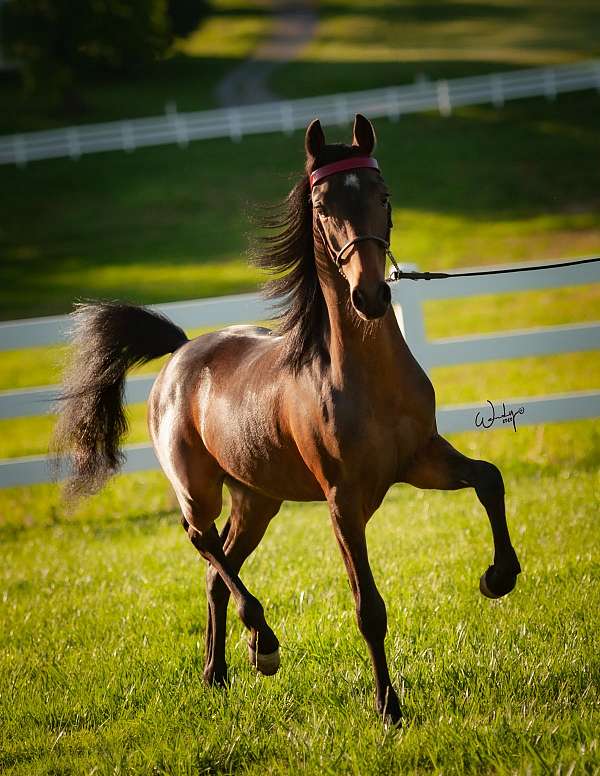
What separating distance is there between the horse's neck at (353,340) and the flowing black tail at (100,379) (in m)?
1.50

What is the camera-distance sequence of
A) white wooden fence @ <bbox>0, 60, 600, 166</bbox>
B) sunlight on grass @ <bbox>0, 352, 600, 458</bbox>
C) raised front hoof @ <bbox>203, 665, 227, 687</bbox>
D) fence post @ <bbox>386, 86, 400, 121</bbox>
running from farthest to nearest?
1. fence post @ <bbox>386, 86, 400, 121</bbox>
2. white wooden fence @ <bbox>0, 60, 600, 166</bbox>
3. sunlight on grass @ <bbox>0, 352, 600, 458</bbox>
4. raised front hoof @ <bbox>203, 665, 227, 687</bbox>

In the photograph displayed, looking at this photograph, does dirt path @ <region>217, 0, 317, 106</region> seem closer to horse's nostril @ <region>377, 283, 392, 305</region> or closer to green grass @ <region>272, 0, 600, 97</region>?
green grass @ <region>272, 0, 600, 97</region>

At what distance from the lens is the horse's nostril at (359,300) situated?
2.93 metres

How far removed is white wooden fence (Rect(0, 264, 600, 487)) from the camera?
6.92 meters

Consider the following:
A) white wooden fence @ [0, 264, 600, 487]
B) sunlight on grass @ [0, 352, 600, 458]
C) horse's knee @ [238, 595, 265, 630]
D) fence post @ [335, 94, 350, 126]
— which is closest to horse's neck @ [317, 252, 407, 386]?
horse's knee @ [238, 595, 265, 630]

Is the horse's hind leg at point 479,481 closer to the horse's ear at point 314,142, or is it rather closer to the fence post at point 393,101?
the horse's ear at point 314,142

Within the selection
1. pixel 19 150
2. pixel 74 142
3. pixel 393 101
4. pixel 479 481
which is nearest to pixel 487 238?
pixel 393 101

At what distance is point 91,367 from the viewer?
465cm

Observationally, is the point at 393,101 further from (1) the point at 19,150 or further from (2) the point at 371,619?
(2) the point at 371,619

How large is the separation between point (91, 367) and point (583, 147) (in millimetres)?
20896

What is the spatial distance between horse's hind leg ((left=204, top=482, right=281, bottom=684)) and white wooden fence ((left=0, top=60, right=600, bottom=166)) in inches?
832

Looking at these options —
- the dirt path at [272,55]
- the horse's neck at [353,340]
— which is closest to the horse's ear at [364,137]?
the horse's neck at [353,340]

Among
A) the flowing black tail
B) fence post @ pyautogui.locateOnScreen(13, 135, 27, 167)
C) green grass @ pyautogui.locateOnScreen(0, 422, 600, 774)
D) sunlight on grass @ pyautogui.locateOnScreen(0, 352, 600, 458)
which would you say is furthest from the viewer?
fence post @ pyautogui.locateOnScreen(13, 135, 27, 167)

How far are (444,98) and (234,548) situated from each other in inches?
911
